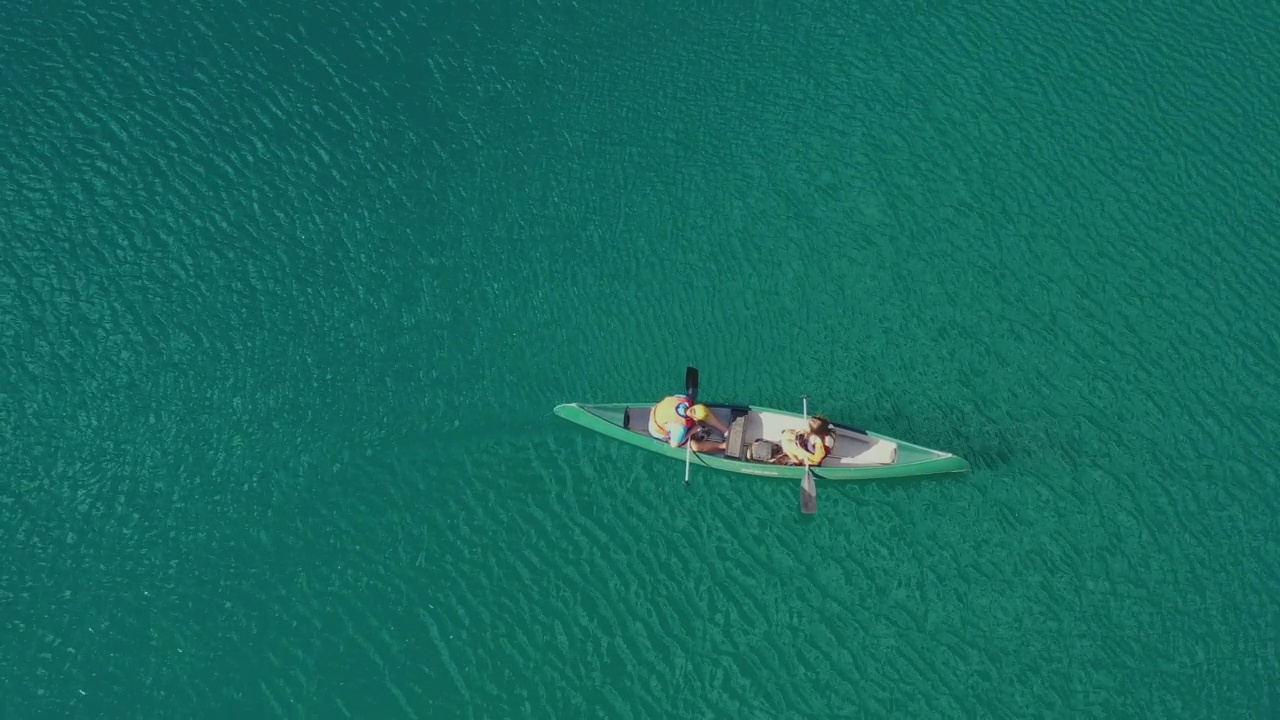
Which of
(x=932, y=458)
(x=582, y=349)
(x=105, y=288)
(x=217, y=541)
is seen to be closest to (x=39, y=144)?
(x=105, y=288)

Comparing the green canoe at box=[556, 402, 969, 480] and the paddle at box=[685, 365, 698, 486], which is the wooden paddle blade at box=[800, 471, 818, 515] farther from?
the paddle at box=[685, 365, 698, 486]

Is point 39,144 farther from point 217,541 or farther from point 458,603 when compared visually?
point 458,603

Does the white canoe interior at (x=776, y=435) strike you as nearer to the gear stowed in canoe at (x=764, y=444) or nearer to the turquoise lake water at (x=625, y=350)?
the gear stowed in canoe at (x=764, y=444)

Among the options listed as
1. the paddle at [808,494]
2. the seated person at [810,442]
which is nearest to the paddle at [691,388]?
the seated person at [810,442]

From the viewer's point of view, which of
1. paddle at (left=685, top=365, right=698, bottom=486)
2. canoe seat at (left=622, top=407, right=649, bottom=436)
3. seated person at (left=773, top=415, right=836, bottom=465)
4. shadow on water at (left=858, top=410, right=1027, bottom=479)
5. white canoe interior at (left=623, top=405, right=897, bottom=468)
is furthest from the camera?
canoe seat at (left=622, top=407, right=649, bottom=436)

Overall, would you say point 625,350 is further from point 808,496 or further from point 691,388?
point 808,496

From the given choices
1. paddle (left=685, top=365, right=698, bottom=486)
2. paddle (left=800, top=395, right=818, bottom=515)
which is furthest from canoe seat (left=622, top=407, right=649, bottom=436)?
paddle (left=800, top=395, right=818, bottom=515)

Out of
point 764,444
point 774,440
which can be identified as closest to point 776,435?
point 774,440
